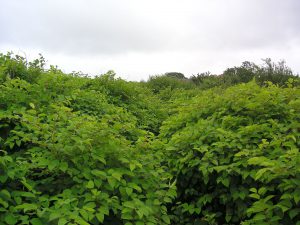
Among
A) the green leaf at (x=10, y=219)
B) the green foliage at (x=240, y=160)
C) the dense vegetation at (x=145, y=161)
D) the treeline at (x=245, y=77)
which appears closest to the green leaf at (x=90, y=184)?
the dense vegetation at (x=145, y=161)

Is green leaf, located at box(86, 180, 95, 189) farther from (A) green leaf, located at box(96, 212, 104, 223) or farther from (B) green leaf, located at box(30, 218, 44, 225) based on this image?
(B) green leaf, located at box(30, 218, 44, 225)

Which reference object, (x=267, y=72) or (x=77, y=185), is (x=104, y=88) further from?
(x=267, y=72)

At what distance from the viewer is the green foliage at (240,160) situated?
2.61 m

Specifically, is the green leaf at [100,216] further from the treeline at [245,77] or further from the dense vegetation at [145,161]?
the treeline at [245,77]

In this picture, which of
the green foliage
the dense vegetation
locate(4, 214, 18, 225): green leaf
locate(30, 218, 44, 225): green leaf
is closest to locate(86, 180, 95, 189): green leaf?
the dense vegetation

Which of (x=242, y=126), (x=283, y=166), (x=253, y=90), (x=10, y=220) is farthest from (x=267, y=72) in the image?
(x=10, y=220)

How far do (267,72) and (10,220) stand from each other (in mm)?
11191

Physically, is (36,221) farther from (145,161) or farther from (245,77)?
(245,77)

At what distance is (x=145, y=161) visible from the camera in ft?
9.70

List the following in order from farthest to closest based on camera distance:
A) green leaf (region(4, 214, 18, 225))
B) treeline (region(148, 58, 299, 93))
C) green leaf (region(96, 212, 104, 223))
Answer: treeline (region(148, 58, 299, 93)) < green leaf (region(96, 212, 104, 223)) < green leaf (region(4, 214, 18, 225))

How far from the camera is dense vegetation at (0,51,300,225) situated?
7.88 ft

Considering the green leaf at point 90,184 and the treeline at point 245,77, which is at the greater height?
the treeline at point 245,77

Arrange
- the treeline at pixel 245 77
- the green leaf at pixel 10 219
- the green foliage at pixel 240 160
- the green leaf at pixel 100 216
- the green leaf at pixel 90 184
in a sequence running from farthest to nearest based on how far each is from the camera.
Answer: the treeline at pixel 245 77 → the green foliage at pixel 240 160 → the green leaf at pixel 90 184 → the green leaf at pixel 100 216 → the green leaf at pixel 10 219

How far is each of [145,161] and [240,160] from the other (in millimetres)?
876
